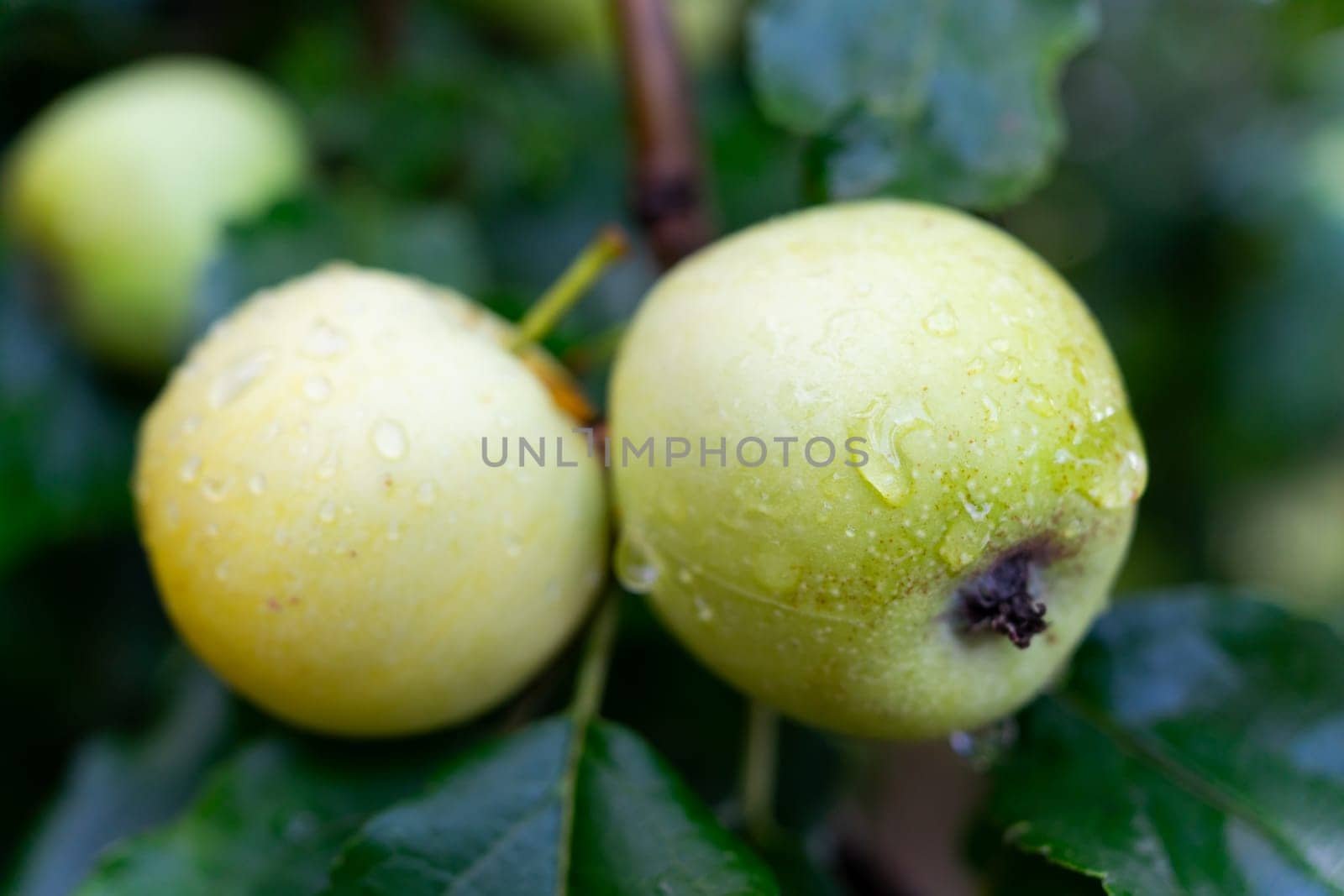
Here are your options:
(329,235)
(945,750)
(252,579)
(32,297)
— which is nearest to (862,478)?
(252,579)

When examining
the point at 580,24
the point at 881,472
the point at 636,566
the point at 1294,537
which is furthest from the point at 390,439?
the point at 1294,537

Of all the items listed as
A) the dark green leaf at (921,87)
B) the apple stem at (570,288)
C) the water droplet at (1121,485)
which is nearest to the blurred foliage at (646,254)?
the dark green leaf at (921,87)

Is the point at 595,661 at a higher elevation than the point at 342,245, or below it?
below

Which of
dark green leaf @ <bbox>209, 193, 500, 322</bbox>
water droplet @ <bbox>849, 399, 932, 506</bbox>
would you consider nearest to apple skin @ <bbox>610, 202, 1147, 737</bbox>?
water droplet @ <bbox>849, 399, 932, 506</bbox>

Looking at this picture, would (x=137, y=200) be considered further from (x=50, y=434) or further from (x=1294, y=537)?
(x=1294, y=537)

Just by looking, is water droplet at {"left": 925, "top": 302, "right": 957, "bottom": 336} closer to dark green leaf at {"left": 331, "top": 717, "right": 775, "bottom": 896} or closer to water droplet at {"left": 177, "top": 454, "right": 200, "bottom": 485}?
dark green leaf at {"left": 331, "top": 717, "right": 775, "bottom": 896}
